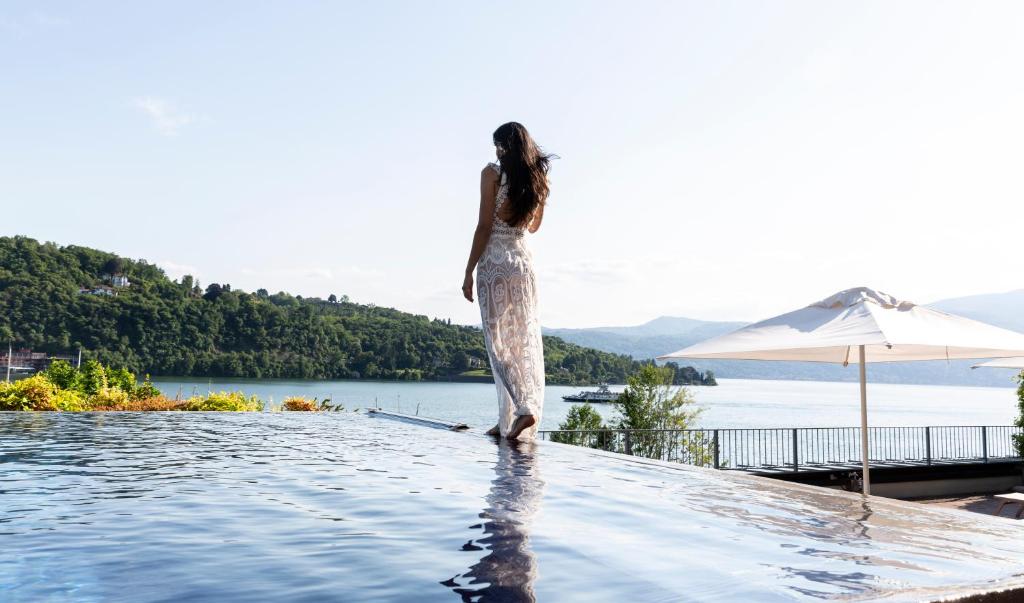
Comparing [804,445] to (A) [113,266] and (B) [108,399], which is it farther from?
(A) [113,266]

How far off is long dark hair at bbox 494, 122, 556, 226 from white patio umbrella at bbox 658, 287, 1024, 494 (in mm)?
3117

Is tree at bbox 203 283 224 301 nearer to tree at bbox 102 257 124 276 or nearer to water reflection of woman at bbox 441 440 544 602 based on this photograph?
tree at bbox 102 257 124 276

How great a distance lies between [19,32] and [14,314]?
118ft

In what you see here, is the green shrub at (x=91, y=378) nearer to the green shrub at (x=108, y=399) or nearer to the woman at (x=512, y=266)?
the green shrub at (x=108, y=399)

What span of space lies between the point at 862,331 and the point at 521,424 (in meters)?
3.65

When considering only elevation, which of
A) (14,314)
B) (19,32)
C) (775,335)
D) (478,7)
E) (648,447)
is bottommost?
(648,447)

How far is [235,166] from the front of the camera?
3253cm

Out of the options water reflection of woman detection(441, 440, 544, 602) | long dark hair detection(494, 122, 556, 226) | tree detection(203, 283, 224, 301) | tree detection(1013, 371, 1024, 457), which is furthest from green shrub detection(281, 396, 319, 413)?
tree detection(203, 283, 224, 301)

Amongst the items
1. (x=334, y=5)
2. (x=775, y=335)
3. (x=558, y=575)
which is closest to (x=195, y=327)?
(x=334, y=5)

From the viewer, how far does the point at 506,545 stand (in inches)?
73.1

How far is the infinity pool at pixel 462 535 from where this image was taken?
1.47 meters

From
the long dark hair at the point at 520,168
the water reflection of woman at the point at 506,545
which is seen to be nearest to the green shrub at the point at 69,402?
the long dark hair at the point at 520,168

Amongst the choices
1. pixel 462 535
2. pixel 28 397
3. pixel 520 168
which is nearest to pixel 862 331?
pixel 520 168

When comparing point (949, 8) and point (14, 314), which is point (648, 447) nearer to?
point (949, 8)
